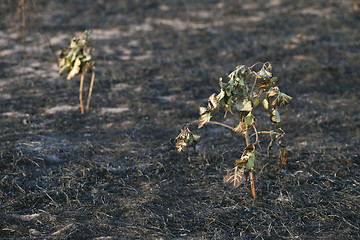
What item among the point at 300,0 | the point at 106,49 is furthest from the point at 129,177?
the point at 300,0

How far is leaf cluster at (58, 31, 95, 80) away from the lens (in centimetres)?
410

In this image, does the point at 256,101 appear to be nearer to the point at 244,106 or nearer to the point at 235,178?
the point at 244,106

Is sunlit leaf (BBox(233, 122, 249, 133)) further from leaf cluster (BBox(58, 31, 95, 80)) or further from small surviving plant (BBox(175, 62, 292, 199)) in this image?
leaf cluster (BBox(58, 31, 95, 80))

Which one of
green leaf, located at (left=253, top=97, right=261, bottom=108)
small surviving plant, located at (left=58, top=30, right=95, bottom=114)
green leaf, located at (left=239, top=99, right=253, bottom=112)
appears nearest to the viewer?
green leaf, located at (left=239, top=99, right=253, bottom=112)

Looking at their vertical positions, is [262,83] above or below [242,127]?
above

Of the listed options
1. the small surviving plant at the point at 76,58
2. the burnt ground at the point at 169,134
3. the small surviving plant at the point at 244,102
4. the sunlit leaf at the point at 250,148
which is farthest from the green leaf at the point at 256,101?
the small surviving plant at the point at 76,58

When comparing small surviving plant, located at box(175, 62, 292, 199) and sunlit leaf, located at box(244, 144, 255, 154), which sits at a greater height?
small surviving plant, located at box(175, 62, 292, 199)

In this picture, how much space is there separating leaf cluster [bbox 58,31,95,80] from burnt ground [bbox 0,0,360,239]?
52 centimetres

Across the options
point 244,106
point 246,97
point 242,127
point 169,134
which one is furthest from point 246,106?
point 169,134

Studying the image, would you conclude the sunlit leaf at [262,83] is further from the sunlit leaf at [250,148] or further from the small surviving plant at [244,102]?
the sunlit leaf at [250,148]

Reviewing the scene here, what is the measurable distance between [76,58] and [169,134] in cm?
114

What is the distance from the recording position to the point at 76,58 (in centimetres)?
409

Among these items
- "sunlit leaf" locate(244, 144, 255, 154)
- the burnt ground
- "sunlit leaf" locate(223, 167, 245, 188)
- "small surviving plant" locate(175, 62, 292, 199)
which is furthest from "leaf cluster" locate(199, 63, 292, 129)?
the burnt ground

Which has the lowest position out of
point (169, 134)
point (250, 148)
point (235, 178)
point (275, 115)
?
point (169, 134)
